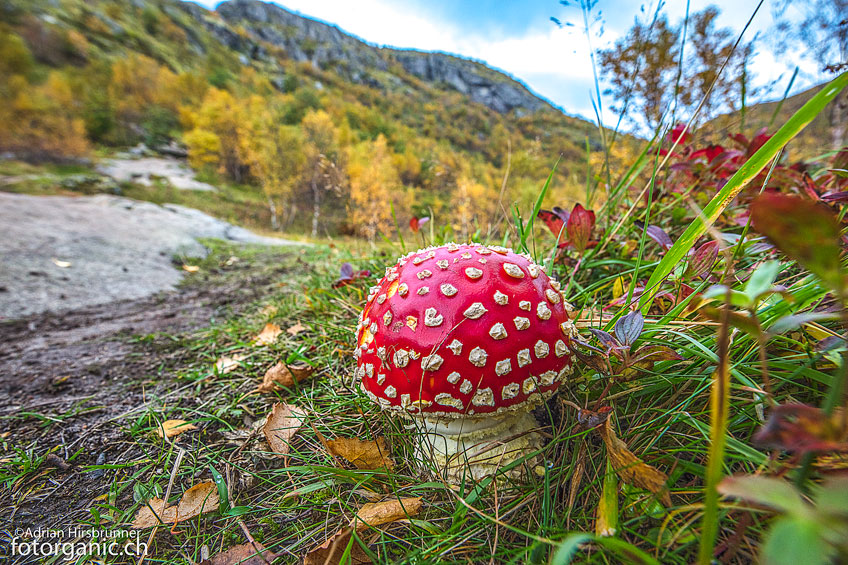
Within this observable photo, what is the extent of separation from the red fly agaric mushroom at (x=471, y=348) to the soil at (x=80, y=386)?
0.99 meters

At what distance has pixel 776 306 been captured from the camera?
803 mm

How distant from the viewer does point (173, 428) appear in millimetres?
1272

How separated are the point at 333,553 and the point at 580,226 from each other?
4.03 feet

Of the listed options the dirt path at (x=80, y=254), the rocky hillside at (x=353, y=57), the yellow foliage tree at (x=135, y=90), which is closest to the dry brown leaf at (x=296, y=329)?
the dirt path at (x=80, y=254)

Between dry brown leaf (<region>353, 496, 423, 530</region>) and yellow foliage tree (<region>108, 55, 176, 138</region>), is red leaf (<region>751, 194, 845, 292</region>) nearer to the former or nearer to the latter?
dry brown leaf (<region>353, 496, 423, 530</region>)

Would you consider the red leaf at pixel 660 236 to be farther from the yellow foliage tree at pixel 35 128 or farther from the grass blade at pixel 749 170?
the yellow foliage tree at pixel 35 128

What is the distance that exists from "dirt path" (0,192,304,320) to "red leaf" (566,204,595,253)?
379 cm

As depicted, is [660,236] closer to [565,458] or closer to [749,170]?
[749,170]

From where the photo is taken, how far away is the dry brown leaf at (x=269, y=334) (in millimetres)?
1787

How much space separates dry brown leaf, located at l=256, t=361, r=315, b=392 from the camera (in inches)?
56.5

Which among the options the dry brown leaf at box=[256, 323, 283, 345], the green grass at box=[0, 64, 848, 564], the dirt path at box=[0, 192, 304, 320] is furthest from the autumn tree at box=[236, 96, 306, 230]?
the green grass at box=[0, 64, 848, 564]

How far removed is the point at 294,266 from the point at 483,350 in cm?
356

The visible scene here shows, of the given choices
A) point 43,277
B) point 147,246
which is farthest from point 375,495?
point 147,246

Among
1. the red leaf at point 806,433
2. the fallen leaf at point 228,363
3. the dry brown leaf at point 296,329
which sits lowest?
the fallen leaf at point 228,363
